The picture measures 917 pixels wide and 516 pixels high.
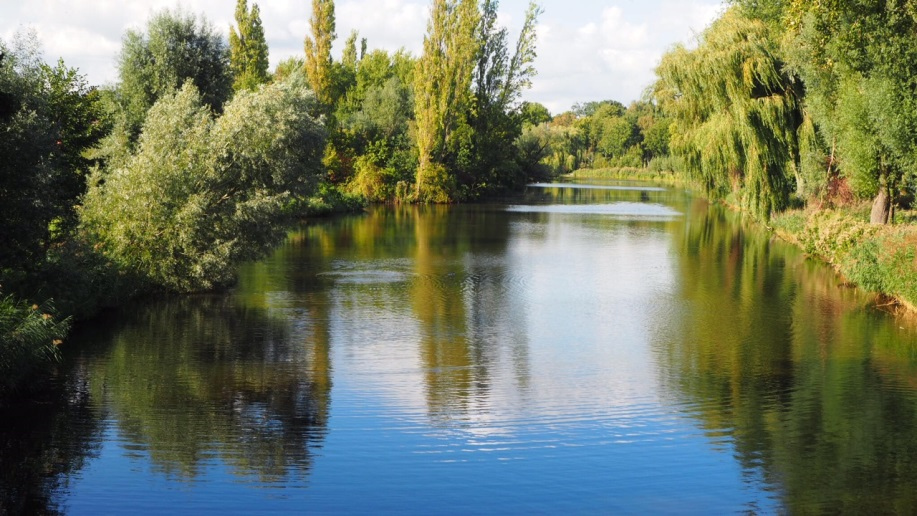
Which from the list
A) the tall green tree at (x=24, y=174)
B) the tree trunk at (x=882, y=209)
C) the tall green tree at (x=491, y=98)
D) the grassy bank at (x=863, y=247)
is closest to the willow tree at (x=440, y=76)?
the tall green tree at (x=491, y=98)

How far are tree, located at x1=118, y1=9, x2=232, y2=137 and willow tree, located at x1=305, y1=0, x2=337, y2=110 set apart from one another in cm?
3080

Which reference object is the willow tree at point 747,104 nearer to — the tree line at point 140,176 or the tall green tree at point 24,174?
the tree line at point 140,176

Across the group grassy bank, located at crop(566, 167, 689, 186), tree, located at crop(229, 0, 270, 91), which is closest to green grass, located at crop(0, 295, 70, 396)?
tree, located at crop(229, 0, 270, 91)

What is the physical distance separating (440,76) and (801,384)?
4853cm

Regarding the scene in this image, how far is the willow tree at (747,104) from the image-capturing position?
1420 inches

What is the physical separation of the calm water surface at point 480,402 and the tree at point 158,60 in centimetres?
850

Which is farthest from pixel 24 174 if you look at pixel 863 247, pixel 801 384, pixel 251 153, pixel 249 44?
pixel 249 44

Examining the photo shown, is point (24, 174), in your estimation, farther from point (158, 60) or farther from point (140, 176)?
point (158, 60)

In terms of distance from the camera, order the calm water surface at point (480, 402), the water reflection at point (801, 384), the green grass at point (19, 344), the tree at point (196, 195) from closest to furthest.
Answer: the calm water surface at point (480, 402), the water reflection at point (801, 384), the green grass at point (19, 344), the tree at point (196, 195)

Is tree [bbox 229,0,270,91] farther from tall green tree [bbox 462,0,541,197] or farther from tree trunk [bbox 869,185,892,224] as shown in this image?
→ tree trunk [bbox 869,185,892,224]

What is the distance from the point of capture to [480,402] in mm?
15312

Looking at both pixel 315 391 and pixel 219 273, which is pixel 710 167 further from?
pixel 315 391

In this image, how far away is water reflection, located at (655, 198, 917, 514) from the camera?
12109 mm

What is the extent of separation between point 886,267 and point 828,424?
11042 millimetres
